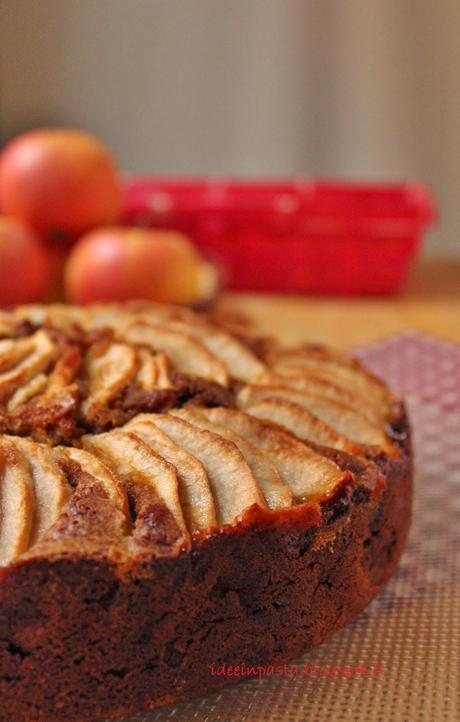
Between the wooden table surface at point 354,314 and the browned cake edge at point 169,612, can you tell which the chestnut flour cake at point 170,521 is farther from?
the wooden table surface at point 354,314

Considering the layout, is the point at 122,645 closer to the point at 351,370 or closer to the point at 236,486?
the point at 236,486

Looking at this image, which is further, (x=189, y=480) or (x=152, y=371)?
(x=152, y=371)

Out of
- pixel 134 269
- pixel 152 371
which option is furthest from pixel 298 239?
pixel 152 371

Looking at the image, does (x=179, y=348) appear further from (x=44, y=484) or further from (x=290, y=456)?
(x=44, y=484)

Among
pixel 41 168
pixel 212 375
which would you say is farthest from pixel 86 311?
pixel 41 168

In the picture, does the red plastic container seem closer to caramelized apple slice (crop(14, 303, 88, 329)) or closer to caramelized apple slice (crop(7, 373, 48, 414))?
caramelized apple slice (crop(14, 303, 88, 329))

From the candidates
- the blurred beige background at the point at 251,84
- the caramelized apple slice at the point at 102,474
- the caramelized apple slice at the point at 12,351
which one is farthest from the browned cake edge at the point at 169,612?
the blurred beige background at the point at 251,84
